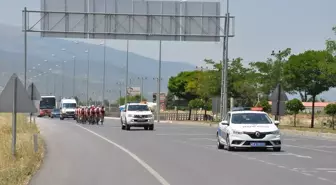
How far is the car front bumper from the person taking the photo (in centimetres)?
2708

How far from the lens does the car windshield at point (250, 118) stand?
28094mm

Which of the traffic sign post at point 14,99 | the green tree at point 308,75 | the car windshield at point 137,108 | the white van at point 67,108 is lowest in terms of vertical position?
the white van at point 67,108

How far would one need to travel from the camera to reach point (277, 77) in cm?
7581

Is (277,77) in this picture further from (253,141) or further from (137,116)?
(253,141)

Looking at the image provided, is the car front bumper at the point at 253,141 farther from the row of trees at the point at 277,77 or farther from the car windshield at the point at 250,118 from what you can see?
the row of trees at the point at 277,77

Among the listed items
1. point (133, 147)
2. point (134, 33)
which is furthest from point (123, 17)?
Result: point (133, 147)

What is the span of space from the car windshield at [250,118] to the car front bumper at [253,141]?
95cm

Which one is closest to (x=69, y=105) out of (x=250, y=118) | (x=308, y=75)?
(x=308, y=75)

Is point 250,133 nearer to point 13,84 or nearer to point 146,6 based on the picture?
point 13,84

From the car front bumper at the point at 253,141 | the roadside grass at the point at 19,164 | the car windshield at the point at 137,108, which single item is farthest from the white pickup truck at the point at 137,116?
the roadside grass at the point at 19,164

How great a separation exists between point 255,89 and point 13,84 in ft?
198

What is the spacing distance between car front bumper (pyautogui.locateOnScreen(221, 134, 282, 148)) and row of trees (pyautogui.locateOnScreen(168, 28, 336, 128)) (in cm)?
2553

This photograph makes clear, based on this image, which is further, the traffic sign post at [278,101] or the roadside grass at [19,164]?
the traffic sign post at [278,101]

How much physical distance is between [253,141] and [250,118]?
139 centimetres
